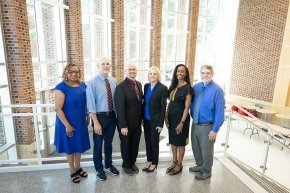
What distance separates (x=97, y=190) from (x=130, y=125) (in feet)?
2.86

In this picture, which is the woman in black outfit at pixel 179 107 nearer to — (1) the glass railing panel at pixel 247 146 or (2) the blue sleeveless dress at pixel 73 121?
(2) the blue sleeveless dress at pixel 73 121

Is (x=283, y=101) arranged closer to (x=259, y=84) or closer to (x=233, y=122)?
(x=259, y=84)

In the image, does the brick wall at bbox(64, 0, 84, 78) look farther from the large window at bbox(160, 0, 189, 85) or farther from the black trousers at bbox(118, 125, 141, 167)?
the large window at bbox(160, 0, 189, 85)

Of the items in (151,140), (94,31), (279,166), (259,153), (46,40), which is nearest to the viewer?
(151,140)

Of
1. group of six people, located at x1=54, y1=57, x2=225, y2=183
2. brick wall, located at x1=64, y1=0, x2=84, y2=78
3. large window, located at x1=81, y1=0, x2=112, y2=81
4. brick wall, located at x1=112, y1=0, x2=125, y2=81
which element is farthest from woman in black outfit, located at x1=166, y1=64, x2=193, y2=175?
brick wall, located at x1=112, y1=0, x2=125, y2=81

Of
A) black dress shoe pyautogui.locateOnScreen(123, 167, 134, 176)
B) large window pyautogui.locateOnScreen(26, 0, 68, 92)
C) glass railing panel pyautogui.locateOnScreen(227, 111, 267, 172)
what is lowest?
glass railing panel pyautogui.locateOnScreen(227, 111, 267, 172)

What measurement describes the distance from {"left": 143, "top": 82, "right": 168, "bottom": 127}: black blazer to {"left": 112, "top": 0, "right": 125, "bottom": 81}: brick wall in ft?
20.0

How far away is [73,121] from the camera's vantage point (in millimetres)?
2465

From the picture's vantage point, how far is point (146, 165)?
2988 mm

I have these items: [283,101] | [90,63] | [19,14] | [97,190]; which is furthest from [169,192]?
[283,101]

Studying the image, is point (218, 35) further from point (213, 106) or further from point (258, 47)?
point (213, 106)

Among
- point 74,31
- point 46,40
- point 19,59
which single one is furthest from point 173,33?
point 19,59

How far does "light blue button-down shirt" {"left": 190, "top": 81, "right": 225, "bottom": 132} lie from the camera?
257 centimetres

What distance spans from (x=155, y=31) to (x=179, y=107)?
791cm
